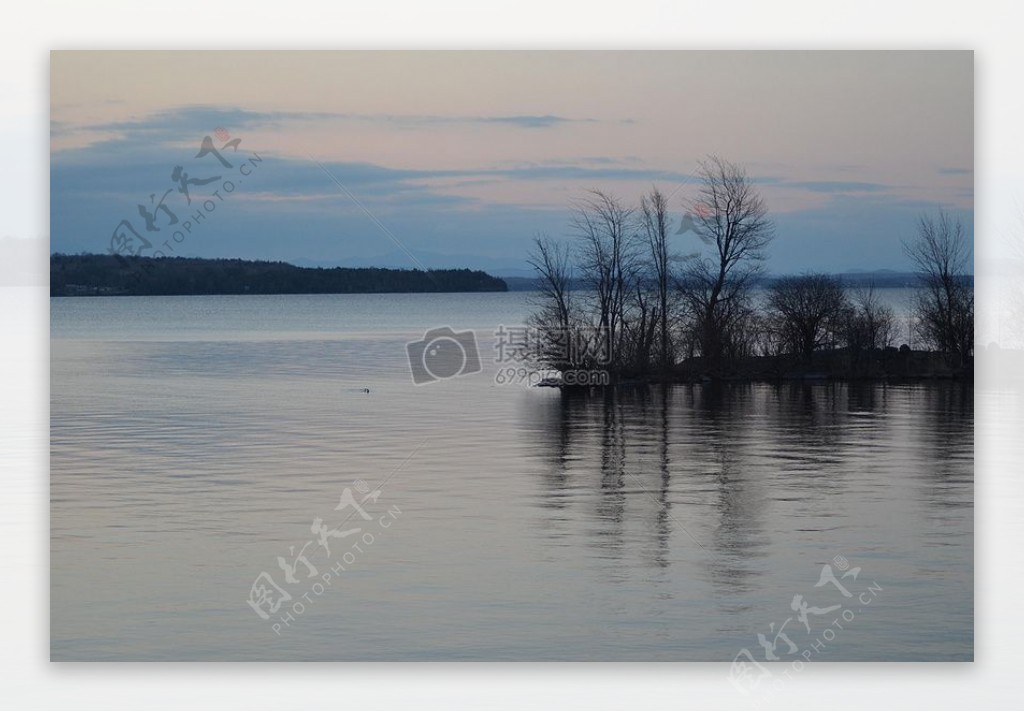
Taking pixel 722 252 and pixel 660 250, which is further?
pixel 660 250

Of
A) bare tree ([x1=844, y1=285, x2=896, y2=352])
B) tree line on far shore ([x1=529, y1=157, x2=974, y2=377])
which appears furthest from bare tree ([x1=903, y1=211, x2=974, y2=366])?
bare tree ([x1=844, y1=285, x2=896, y2=352])

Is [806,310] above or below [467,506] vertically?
above

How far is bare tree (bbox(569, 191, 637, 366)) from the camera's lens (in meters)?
11.9

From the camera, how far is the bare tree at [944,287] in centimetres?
1065

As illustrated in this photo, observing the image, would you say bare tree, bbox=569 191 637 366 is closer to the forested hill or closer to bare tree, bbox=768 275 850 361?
the forested hill

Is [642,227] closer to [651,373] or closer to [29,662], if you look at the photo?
[651,373]
